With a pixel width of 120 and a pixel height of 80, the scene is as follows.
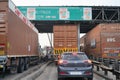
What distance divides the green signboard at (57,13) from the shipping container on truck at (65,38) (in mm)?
4051

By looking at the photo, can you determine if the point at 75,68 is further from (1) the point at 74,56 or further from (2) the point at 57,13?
(2) the point at 57,13

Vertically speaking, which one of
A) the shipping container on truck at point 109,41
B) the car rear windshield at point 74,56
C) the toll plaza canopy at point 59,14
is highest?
the toll plaza canopy at point 59,14

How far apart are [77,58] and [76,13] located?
67.4 feet

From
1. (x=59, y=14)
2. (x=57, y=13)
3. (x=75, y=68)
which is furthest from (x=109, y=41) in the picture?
(x=75, y=68)

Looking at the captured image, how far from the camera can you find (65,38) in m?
29.4

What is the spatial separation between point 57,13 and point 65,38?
5.46 metres

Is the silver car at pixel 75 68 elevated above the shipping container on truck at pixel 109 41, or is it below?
below

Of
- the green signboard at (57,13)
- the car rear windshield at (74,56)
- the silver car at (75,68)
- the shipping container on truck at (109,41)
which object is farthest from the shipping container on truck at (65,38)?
the silver car at (75,68)

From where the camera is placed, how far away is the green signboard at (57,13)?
33.9 metres

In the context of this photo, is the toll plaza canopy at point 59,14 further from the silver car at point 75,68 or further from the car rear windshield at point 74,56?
the silver car at point 75,68

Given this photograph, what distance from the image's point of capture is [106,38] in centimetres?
2728

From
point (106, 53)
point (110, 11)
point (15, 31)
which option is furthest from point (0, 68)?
point (110, 11)

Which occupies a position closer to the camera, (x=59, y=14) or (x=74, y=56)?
(x=74, y=56)

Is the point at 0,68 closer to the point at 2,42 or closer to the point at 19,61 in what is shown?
the point at 2,42
